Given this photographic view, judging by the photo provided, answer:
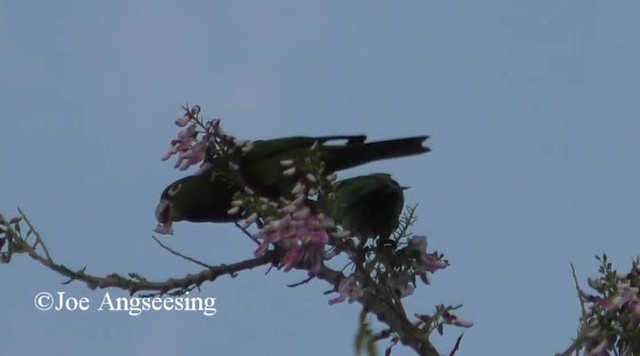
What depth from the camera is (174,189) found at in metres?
A: 5.24

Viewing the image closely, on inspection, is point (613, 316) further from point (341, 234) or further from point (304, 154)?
point (304, 154)

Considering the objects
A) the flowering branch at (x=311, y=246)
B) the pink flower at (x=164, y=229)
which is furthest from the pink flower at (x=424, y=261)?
the pink flower at (x=164, y=229)

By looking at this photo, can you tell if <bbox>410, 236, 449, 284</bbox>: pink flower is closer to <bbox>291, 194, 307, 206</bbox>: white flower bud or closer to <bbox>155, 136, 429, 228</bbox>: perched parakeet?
<bbox>291, 194, 307, 206</bbox>: white flower bud

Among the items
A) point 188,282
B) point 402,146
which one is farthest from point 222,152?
point 402,146

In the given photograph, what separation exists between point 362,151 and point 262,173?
0.80 meters

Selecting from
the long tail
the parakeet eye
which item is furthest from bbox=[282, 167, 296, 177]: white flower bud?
the long tail

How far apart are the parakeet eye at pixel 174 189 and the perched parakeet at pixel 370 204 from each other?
1041 mm

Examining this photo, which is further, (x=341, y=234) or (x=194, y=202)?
(x=194, y=202)

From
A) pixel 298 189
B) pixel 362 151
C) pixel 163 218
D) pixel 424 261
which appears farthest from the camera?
pixel 362 151

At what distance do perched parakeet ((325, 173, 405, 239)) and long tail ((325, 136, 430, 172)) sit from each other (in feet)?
3.62

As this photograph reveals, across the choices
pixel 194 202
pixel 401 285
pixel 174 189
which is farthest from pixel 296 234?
pixel 174 189

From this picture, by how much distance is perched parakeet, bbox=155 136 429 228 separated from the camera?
4836 millimetres

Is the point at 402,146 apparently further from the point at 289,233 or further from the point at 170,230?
the point at 289,233

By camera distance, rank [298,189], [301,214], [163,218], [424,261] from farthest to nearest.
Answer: [163,218] → [424,261] → [298,189] → [301,214]
